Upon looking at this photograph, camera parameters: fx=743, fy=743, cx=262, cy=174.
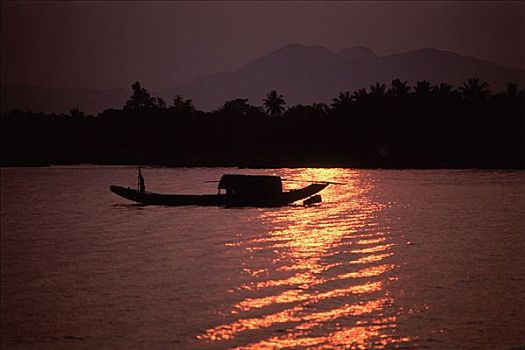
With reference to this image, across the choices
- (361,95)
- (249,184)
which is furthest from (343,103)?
(249,184)

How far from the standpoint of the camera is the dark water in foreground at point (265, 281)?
16.0m

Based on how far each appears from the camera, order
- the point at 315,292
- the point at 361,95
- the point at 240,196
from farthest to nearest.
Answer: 1. the point at 361,95
2. the point at 240,196
3. the point at 315,292

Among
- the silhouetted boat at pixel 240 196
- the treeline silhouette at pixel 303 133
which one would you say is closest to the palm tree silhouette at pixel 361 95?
the treeline silhouette at pixel 303 133

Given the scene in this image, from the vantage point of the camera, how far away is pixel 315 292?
20.0 m

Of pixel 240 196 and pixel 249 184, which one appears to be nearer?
pixel 240 196

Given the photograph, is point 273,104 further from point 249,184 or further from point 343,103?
point 249,184

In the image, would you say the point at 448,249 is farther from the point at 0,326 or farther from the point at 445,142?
the point at 445,142

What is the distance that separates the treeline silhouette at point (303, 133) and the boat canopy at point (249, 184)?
6104cm

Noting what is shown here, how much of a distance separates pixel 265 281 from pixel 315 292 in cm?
220

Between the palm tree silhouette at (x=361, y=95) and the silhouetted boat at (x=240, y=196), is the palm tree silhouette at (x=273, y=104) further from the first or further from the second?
the silhouetted boat at (x=240, y=196)

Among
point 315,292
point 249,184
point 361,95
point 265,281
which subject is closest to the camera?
point 315,292

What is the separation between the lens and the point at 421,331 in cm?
1603

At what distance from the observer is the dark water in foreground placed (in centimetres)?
1605

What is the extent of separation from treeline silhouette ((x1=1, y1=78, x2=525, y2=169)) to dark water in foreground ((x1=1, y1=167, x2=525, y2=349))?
60249 millimetres
